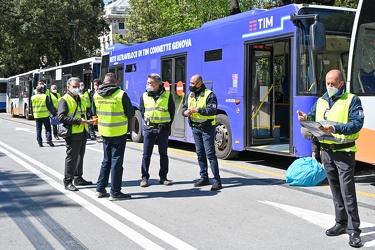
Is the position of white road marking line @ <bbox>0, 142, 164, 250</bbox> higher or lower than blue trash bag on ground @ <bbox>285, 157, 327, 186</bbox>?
lower

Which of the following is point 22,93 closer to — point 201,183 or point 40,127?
point 40,127

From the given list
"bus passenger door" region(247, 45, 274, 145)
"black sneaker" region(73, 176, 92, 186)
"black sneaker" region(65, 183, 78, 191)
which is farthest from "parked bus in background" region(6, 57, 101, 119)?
"black sneaker" region(65, 183, 78, 191)

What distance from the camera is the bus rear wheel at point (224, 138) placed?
977 centimetres

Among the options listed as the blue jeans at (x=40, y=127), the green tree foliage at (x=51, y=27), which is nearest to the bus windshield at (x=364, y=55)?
the blue jeans at (x=40, y=127)

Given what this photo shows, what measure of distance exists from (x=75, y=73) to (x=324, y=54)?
52.0ft

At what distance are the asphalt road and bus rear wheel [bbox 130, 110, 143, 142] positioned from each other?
4.88 metres

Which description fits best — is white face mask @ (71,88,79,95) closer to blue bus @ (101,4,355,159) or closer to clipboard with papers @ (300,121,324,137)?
blue bus @ (101,4,355,159)

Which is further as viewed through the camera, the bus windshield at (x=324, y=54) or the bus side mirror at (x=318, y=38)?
the bus windshield at (x=324, y=54)

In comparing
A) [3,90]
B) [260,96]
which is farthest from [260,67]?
[3,90]

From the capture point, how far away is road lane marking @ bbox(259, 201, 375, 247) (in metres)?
A: 4.69

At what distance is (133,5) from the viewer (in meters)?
41.0

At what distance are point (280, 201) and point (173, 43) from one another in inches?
255

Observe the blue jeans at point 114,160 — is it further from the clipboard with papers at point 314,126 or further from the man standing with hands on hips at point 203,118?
the clipboard with papers at point 314,126

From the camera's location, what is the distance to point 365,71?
6.88 metres
